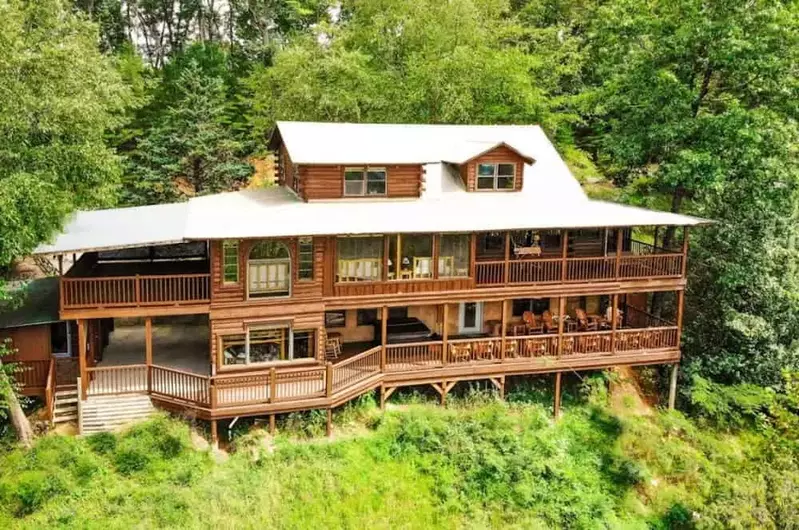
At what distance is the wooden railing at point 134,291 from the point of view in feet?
60.0

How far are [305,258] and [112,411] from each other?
6.87 meters

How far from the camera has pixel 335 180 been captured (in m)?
21.9

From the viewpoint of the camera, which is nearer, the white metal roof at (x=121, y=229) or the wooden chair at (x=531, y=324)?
the white metal roof at (x=121, y=229)

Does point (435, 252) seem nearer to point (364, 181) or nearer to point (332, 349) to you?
point (364, 181)

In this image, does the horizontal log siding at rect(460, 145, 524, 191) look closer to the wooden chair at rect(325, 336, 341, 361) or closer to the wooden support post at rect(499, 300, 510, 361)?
the wooden support post at rect(499, 300, 510, 361)

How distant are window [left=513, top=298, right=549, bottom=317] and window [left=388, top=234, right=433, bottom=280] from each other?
4722mm

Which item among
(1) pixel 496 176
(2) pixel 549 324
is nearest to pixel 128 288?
(1) pixel 496 176

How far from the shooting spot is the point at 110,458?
56.7 feet

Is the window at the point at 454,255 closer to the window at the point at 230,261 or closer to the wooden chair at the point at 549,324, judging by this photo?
the wooden chair at the point at 549,324

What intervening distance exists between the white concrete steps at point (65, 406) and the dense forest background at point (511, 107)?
431cm

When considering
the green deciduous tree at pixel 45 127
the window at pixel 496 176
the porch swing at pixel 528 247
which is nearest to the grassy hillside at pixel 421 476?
the porch swing at pixel 528 247

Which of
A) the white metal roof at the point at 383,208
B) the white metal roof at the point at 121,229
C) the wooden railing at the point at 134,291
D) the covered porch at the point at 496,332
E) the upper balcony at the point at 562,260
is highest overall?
the white metal roof at the point at 383,208

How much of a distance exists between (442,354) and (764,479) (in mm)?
9818

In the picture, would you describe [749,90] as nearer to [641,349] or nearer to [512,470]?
[641,349]
